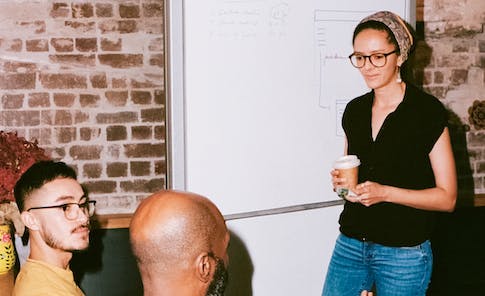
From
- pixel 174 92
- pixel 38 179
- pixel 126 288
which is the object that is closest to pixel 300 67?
pixel 174 92

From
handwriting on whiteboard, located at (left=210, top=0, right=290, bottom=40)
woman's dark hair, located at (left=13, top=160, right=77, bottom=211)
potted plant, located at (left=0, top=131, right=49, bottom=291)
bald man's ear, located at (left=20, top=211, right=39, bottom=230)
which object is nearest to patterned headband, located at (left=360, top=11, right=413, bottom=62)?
handwriting on whiteboard, located at (left=210, top=0, right=290, bottom=40)

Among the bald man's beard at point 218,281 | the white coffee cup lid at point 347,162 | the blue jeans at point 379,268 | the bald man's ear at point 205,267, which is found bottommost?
the blue jeans at point 379,268

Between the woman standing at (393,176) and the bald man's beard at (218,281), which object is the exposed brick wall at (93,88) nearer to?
the woman standing at (393,176)

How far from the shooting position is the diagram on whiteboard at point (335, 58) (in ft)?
8.84

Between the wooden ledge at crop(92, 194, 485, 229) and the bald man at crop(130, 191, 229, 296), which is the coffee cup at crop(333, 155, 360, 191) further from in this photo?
the wooden ledge at crop(92, 194, 485, 229)

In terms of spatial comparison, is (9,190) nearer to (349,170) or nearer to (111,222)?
(111,222)

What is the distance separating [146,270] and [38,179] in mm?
773

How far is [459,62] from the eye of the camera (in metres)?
3.61

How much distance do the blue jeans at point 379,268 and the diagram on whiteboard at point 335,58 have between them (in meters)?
0.83

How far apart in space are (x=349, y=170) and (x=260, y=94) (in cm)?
75

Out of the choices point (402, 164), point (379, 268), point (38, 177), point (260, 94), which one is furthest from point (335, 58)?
point (38, 177)

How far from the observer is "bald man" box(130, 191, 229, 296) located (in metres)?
1.27

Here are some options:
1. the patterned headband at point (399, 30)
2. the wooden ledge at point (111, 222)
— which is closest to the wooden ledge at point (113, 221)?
the wooden ledge at point (111, 222)

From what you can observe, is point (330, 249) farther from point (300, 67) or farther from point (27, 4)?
point (27, 4)
